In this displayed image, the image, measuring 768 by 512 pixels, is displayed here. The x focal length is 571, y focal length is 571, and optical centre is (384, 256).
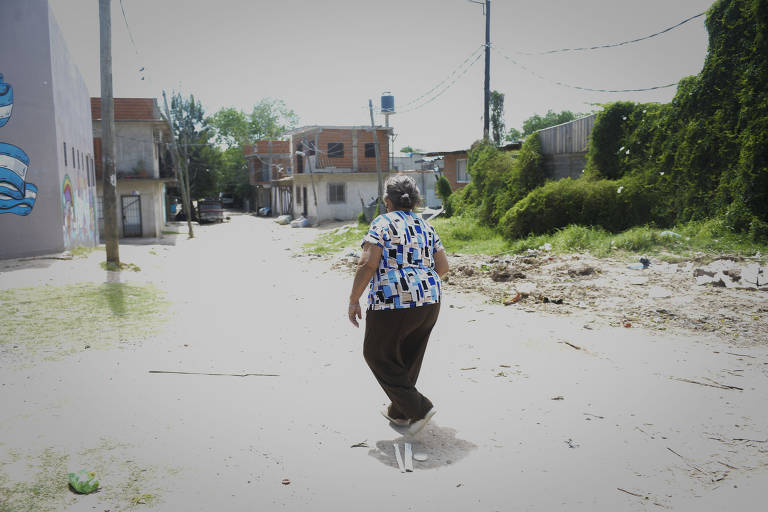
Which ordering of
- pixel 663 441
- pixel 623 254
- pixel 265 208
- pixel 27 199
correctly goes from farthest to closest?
1. pixel 265 208
2. pixel 27 199
3. pixel 623 254
4. pixel 663 441

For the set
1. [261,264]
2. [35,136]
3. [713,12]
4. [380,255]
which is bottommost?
[261,264]

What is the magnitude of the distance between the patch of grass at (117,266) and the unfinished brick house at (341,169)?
24600 millimetres

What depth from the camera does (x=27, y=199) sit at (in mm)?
15438

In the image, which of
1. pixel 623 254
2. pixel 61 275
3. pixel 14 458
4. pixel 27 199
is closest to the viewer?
pixel 14 458

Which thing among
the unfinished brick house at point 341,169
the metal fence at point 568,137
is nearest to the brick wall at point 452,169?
the unfinished brick house at point 341,169

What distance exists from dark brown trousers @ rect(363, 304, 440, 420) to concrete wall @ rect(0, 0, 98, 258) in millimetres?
14911

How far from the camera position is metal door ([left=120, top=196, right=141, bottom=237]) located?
98.6 ft

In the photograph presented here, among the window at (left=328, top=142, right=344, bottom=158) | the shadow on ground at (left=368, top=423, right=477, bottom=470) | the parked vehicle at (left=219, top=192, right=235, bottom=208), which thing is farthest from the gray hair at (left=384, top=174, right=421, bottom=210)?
the parked vehicle at (left=219, top=192, right=235, bottom=208)

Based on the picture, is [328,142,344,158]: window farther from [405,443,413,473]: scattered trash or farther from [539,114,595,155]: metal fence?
[405,443,413,473]: scattered trash

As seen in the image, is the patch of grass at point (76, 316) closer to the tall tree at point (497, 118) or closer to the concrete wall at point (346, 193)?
the concrete wall at point (346, 193)

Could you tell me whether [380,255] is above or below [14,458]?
above

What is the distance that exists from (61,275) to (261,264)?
5433 mm

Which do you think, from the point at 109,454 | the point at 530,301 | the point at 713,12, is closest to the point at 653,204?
the point at 713,12

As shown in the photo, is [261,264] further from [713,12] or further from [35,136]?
[713,12]
